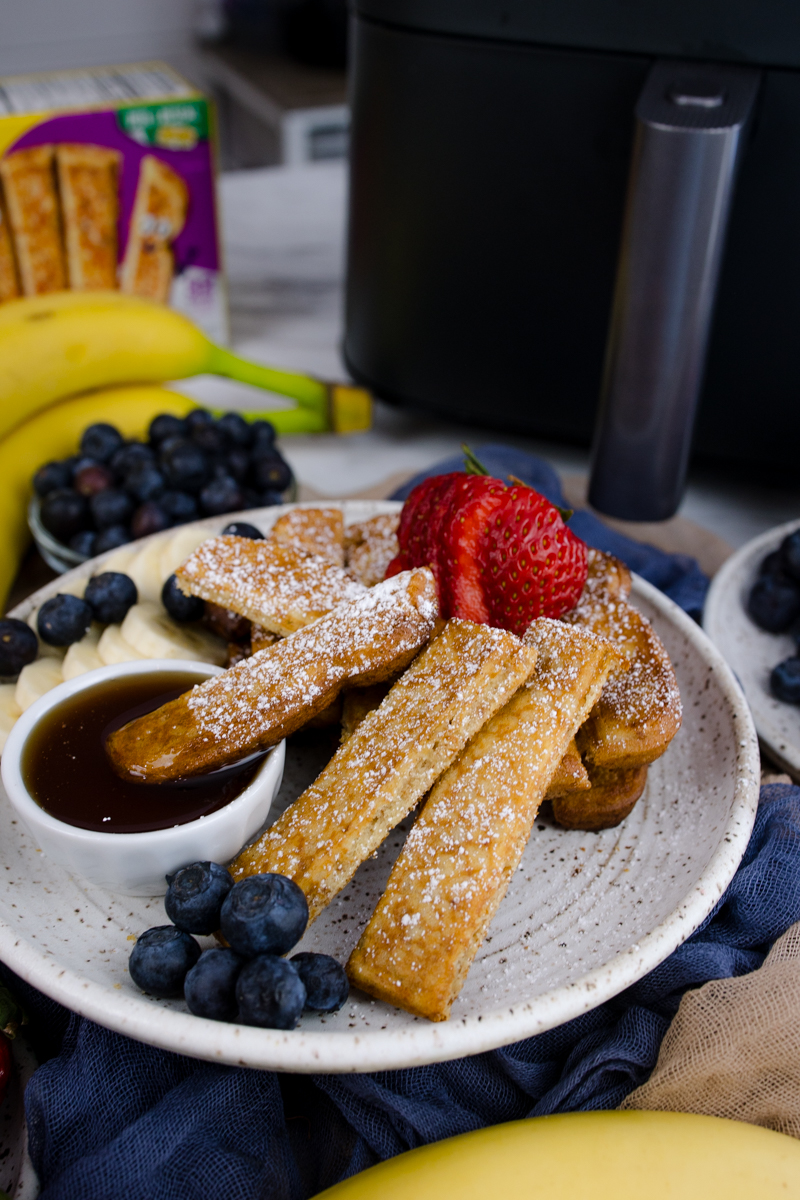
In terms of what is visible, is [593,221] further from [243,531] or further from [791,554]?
[243,531]

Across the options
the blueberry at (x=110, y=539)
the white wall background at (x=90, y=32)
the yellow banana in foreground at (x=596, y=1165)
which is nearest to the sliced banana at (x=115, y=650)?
the blueberry at (x=110, y=539)

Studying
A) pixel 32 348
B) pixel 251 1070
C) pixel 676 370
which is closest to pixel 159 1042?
pixel 251 1070

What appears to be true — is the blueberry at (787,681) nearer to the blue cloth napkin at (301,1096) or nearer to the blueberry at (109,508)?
the blue cloth napkin at (301,1096)

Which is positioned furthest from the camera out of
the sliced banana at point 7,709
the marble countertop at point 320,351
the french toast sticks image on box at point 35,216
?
the marble countertop at point 320,351

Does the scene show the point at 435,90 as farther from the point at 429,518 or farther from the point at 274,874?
the point at 274,874

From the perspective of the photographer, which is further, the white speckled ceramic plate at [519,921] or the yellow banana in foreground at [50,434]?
the yellow banana in foreground at [50,434]

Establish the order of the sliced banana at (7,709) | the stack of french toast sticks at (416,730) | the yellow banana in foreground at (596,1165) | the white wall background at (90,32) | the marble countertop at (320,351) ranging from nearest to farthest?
the yellow banana in foreground at (596,1165), the stack of french toast sticks at (416,730), the sliced banana at (7,709), the marble countertop at (320,351), the white wall background at (90,32)

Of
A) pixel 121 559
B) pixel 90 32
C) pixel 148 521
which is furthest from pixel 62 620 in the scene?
pixel 90 32
